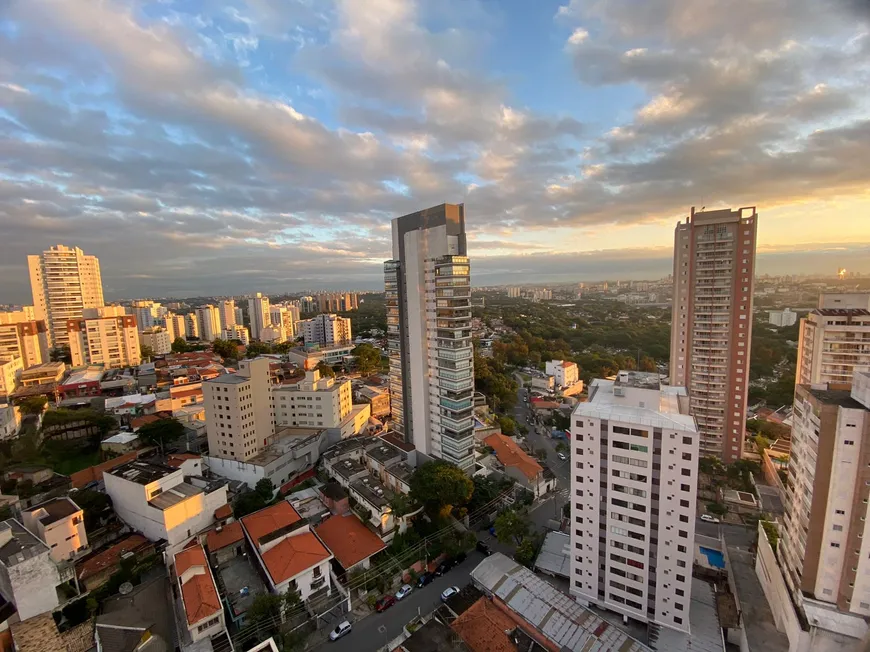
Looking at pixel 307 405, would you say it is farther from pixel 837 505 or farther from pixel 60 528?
pixel 837 505

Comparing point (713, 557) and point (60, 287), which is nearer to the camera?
point (713, 557)

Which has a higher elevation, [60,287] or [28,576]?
[60,287]

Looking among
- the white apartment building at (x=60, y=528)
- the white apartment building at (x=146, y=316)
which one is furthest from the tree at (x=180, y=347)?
the white apartment building at (x=60, y=528)

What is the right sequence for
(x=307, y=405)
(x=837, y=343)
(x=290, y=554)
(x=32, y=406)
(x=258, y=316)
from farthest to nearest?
(x=258, y=316), (x=32, y=406), (x=307, y=405), (x=837, y=343), (x=290, y=554)

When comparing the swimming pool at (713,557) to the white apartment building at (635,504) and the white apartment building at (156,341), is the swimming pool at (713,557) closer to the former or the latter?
the white apartment building at (635,504)

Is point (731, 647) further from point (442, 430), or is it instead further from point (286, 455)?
point (286, 455)

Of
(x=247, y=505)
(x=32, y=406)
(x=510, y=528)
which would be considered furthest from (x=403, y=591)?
(x=32, y=406)
